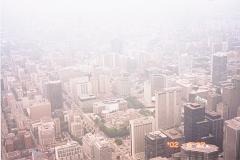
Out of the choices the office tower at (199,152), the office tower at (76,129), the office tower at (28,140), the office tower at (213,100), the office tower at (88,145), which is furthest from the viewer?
the office tower at (213,100)

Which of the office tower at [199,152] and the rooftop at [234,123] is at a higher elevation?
the rooftop at [234,123]

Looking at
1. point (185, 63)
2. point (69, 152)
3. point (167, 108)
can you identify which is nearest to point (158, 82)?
point (185, 63)

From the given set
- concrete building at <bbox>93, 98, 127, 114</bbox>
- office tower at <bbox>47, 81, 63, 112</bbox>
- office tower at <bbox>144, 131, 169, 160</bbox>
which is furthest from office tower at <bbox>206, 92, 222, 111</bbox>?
office tower at <bbox>47, 81, 63, 112</bbox>

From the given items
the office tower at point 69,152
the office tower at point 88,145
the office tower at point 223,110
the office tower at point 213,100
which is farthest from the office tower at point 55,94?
the office tower at point 223,110

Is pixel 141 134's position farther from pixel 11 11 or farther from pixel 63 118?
pixel 11 11

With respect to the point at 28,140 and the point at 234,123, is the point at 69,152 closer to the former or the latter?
the point at 28,140

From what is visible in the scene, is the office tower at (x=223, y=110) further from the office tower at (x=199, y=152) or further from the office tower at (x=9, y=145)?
the office tower at (x=9, y=145)

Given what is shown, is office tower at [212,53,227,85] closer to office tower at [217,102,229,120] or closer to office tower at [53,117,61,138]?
office tower at [217,102,229,120]
